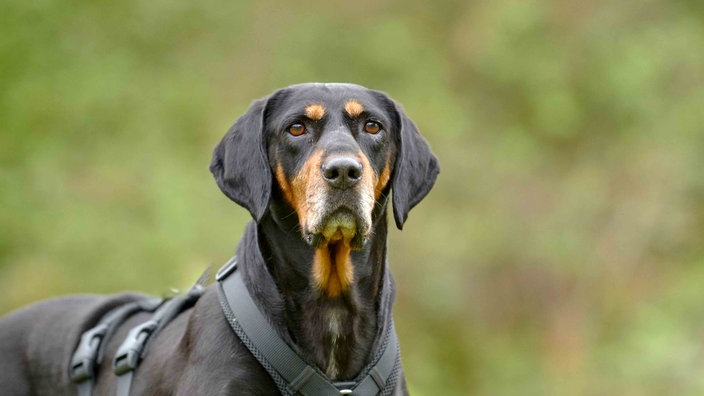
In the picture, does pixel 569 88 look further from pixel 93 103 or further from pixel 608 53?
pixel 93 103

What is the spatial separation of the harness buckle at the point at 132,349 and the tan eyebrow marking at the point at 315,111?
4.16ft

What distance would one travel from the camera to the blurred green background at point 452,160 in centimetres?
1155

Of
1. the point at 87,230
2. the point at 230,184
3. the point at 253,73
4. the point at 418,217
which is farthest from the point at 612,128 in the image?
the point at 230,184

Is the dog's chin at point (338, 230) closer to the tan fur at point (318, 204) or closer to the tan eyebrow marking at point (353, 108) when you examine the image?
the tan fur at point (318, 204)

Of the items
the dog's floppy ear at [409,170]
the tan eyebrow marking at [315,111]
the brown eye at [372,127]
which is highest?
the tan eyebrow marking at [315,111]

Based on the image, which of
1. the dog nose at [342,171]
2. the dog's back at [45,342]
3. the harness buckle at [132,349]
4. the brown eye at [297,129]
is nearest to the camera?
the dog nose at [342,171]

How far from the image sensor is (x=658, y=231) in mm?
12055

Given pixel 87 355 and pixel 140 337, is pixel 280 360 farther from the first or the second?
pixel 87 355

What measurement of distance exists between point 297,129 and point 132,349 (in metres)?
Result: 1.28

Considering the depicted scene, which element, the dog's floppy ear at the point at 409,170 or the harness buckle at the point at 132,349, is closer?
the dog's floppy ear at the point at 409,170

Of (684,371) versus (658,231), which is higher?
(658,231)

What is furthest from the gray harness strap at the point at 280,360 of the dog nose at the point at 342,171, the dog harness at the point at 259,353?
the dog nose at the point at 342,171

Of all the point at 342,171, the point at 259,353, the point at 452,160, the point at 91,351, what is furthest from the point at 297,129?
the point at 452,160

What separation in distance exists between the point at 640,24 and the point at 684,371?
431 centimetres
